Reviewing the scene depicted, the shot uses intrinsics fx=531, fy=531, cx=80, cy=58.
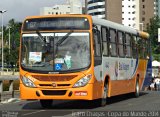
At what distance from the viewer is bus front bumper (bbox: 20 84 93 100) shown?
1811 cm

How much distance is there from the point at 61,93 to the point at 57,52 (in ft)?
4.70

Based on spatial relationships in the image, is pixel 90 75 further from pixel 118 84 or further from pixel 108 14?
pixel 108 14

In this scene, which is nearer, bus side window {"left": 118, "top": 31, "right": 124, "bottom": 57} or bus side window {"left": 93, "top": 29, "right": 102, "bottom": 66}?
bus side window {"left": 93, "top": 29, "right": 102, "bottom": 66}

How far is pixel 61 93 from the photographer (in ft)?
59.8

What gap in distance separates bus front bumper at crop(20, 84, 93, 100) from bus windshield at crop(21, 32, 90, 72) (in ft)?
2.23

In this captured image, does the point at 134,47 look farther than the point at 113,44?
Yes

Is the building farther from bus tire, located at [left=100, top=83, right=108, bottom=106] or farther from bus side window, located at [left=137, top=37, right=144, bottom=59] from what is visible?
bus tire, located at [left=100, top=83, right=108, bottom=106]

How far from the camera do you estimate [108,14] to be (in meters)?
190

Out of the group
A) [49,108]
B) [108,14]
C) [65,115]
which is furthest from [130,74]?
[108,14]

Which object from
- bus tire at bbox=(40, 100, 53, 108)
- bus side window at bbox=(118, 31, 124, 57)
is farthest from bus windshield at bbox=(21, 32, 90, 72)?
bus side window at bbox=(118, 31, 124, 57)

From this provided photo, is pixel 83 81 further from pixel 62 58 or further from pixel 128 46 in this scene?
pixel 128 46

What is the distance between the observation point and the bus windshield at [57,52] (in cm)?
1827

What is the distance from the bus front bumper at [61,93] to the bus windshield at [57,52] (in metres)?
0.68

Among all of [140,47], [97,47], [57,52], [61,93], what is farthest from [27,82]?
[140,47]
